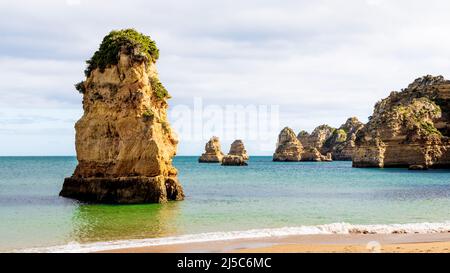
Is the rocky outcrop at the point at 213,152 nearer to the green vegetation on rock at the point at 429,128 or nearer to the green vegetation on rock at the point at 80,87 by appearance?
the green vegetation on rock at the point at 429,128

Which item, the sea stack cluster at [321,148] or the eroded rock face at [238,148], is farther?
the sea stack cluster at [321,148]

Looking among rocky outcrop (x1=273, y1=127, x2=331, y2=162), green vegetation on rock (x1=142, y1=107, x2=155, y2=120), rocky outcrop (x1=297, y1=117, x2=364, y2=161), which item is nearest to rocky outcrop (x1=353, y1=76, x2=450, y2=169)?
rocky outcrop (x1=273, y1=127, x2=331, y2=162)

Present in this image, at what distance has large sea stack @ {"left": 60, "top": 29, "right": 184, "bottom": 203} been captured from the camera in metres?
35.8

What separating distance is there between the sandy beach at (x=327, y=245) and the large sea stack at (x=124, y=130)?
1701 centimetres

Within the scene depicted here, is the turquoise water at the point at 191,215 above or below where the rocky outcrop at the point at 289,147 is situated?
below

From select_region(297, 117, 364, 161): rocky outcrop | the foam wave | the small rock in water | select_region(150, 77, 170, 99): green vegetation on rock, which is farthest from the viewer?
select_region(297, 117, 364, 161): rocky outcrop

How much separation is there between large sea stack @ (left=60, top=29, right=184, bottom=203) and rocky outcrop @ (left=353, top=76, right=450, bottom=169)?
235 feet

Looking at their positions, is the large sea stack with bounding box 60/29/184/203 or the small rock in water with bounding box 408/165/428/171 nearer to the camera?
the large sea stack with bounding box 60/29/184/203

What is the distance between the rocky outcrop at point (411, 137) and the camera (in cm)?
10181

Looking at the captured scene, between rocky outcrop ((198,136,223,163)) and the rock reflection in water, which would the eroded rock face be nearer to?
rocky outcrop ((198,136,223,163))

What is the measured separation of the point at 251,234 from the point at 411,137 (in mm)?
88535

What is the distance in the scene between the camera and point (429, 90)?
403ft

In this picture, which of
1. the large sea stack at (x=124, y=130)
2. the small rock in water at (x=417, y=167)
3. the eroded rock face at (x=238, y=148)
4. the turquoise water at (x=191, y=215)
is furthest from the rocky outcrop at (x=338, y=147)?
the large sea stack at (x=124, y=130)
